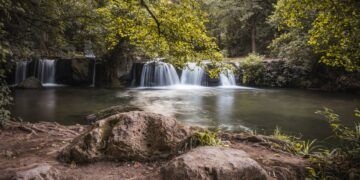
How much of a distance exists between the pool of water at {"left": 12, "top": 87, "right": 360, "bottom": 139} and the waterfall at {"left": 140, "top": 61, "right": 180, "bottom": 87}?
15.7ft

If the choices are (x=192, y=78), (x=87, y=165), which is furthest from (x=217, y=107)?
(x=87, y=165)

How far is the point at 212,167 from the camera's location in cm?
376

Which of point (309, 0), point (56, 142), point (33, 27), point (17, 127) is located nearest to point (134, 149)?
point (56, 142)

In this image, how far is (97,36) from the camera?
8.66 metres

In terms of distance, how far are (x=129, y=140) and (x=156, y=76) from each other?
804 inches

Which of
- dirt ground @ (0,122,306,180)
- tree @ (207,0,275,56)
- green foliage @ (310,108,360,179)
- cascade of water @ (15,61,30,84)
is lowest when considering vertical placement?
dirt ground @ (0,122,306,180)

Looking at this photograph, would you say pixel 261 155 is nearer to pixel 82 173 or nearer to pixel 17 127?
pixel 82 173

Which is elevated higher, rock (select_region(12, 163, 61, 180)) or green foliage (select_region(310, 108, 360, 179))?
green foliage (select_region(310, 108, 360, 179))

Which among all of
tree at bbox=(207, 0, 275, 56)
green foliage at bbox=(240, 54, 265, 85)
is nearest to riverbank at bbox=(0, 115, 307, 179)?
green foliage at bbox=(240, 54, 265, 85)

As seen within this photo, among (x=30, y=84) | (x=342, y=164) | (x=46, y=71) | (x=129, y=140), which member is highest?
(x=46, y=71)

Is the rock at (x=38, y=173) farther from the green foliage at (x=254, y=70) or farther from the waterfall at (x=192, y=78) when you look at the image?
the green foliage at (x=254, y=70)

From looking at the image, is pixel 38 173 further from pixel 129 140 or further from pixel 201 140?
pixel 201 140

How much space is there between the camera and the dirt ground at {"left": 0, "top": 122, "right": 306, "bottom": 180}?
4340 millimetres

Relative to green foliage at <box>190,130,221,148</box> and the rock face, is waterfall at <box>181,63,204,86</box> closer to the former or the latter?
green foliage at <box>190,130,221,148</box>
